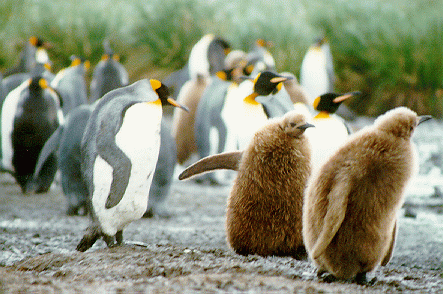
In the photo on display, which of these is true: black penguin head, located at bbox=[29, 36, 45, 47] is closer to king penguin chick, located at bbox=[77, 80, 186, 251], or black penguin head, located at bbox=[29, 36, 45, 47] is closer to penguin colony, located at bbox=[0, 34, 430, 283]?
penguin colony, located at bbox=[0, 34, 430, 283]

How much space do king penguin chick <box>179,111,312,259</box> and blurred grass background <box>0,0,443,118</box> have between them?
313 centimetres

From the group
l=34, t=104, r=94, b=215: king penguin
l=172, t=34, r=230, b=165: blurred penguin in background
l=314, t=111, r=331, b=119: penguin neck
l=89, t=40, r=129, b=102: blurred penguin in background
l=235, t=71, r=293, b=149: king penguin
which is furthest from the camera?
l=172, t=34, r=230, b=165: blurred penguin in background

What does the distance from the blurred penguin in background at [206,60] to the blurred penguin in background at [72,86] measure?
0.96m

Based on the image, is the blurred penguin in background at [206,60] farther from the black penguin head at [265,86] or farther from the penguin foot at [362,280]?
the penguin foot at [362,280]

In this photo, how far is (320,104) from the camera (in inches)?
106

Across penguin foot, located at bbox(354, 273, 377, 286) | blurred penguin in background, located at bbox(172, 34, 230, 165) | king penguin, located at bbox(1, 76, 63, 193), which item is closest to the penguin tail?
penguin foot, located at bbox(354, 273, 377, 286)

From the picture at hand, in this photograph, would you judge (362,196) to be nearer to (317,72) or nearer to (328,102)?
(328,102)

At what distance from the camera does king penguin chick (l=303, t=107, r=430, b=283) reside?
5.33ft

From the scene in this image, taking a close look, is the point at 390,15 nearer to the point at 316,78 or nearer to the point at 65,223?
the point at 316,78

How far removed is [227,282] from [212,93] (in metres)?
3.27

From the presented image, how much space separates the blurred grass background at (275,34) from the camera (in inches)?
233

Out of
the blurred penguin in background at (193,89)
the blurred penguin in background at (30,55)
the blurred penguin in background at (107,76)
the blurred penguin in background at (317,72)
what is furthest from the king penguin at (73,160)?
the blurred penguin in background at (317,72)

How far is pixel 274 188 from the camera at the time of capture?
195 cm

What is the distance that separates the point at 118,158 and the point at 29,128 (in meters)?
1.93
